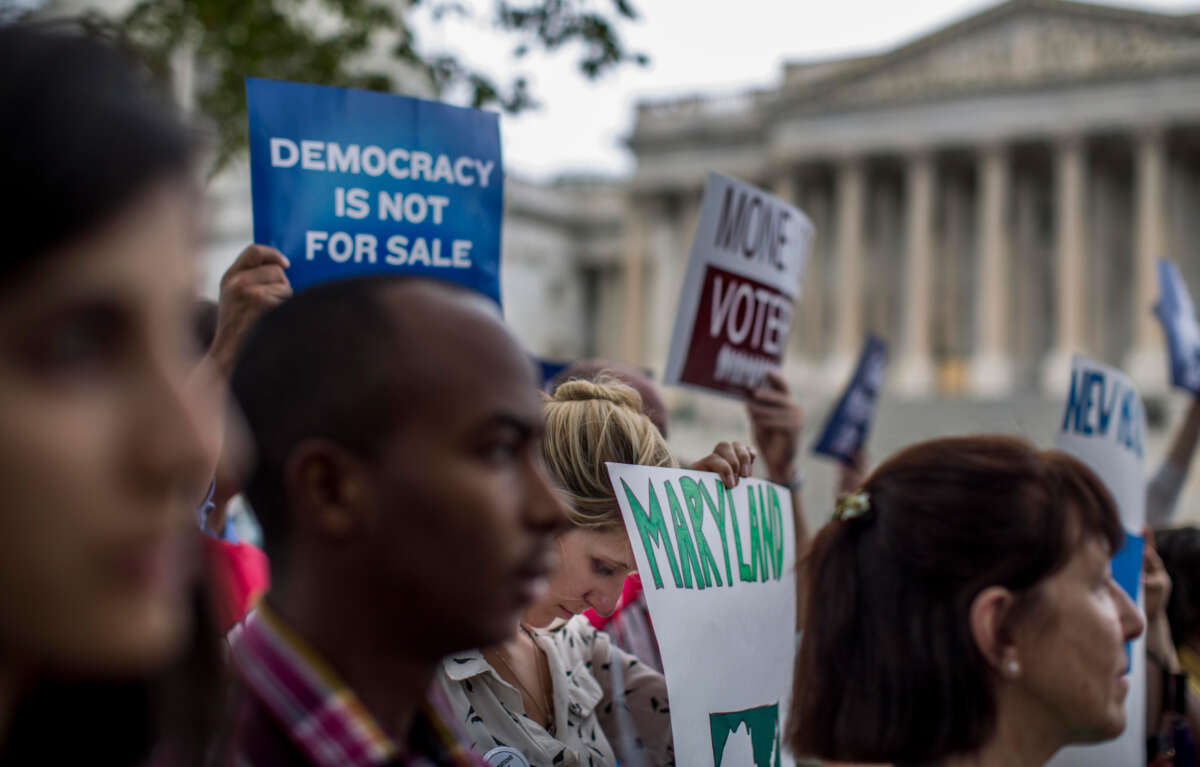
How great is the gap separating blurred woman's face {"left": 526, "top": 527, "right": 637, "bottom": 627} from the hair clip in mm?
870

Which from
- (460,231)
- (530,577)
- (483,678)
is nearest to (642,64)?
(460,231)

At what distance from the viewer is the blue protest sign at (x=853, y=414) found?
10.1 metres

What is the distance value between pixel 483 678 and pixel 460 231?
1941 millimetres

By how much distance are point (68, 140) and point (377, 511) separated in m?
0.66

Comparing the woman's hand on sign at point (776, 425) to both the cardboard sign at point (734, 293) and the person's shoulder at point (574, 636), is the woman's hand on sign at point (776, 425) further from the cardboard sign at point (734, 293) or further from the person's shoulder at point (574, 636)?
the person's shoulder at point (574, 636)

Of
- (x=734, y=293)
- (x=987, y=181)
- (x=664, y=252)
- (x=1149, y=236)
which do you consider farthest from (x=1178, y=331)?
(x=664, y=252)

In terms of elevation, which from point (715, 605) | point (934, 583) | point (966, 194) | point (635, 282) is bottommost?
point (715, 605)

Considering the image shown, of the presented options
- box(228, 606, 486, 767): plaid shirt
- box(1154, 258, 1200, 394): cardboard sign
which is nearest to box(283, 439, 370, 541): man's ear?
box(228, 606, 486, 767): plaid shirt

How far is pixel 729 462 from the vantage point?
3922mm

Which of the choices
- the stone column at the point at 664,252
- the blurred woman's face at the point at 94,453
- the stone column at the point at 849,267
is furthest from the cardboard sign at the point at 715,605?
the stone column at the point at 664,252

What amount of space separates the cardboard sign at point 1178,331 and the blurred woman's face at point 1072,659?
243 inches

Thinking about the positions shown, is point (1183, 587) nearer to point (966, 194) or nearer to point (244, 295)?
point (244, 295)

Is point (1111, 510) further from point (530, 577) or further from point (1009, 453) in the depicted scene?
point (530, 577)

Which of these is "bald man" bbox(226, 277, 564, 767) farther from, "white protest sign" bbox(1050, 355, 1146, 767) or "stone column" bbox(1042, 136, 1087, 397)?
"stone column" bbox(1042, 136, 1087, 397)
